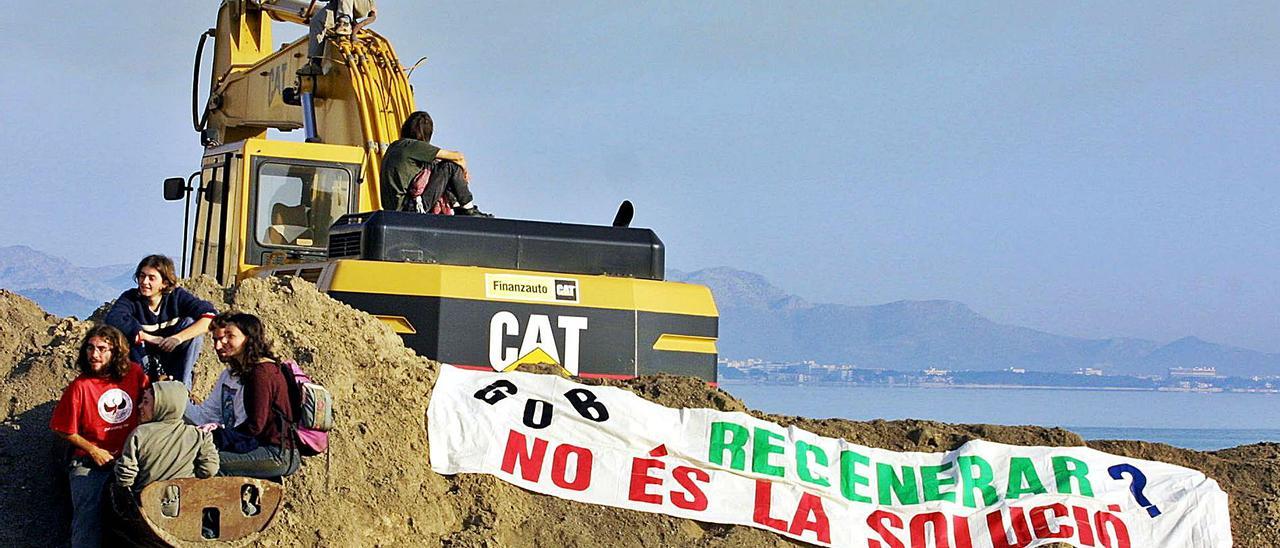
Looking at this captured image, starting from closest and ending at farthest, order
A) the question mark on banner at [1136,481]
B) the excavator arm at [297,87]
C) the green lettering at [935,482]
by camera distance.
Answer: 1. the green lettering at [935,482]
2. the question mark on banner at [1136,481]
3. the excavator arm at [297,87]

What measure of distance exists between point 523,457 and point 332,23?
18.8 feet

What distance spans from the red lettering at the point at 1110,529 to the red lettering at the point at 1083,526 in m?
0.06

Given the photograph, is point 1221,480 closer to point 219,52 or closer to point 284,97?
point 284,97

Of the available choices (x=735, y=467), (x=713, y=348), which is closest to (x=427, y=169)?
(x=713, y=348)

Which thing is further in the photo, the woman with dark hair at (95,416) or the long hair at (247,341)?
the long hair at (247,341)

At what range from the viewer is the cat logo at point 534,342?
32.0 ft

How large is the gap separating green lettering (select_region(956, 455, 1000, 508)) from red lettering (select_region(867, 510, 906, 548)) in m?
0.50

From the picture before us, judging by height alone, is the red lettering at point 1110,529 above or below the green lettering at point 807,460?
below

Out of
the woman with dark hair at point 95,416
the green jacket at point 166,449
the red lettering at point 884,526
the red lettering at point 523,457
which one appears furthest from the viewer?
the red lettering at point 884,526

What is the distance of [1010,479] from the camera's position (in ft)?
31.2

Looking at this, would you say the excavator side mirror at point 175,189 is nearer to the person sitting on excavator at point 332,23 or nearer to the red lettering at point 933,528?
the person sitting on excavator at point 332,23

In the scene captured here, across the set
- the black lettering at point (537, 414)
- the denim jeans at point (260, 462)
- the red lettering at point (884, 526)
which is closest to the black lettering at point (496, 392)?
the black lettering at point (537, 414)

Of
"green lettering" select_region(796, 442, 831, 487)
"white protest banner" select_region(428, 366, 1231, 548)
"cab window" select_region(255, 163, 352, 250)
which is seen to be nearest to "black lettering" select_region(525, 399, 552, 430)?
"white protest banner" select_region(428, 366, 1231, 548)

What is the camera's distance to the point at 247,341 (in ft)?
22.8
